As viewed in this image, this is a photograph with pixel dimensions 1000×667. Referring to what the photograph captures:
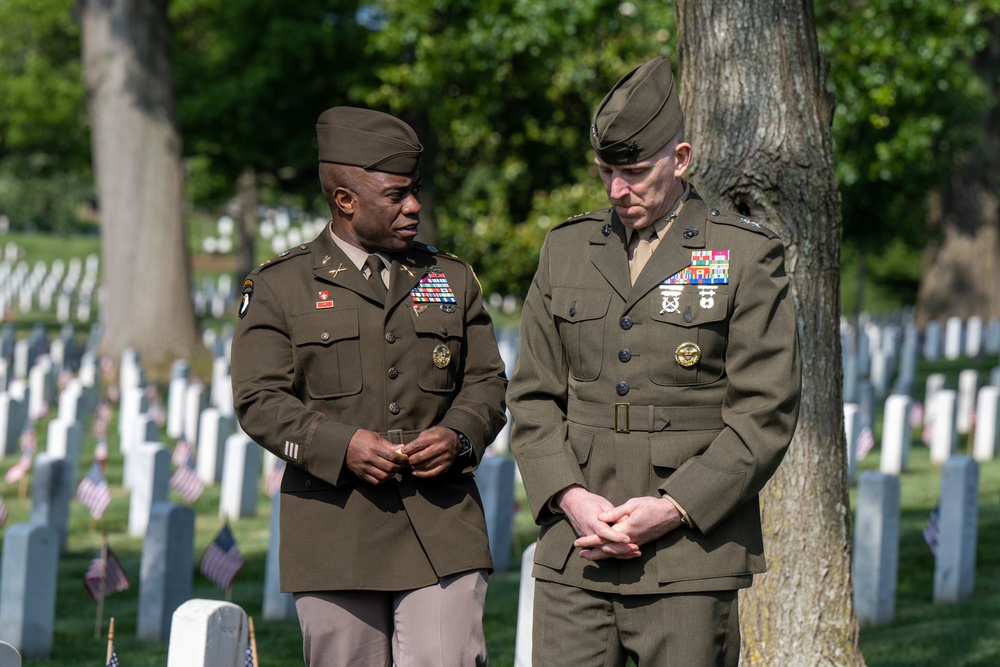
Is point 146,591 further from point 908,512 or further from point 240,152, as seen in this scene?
point 240,152

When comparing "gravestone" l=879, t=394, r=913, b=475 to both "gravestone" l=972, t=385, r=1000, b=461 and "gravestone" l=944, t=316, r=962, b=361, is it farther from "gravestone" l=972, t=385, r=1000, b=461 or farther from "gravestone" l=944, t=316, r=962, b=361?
"gravestone" l=944, t=316, r=962, b=361

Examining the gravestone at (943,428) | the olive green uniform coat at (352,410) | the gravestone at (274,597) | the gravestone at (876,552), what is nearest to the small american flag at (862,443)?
the gravestone at (943,428)

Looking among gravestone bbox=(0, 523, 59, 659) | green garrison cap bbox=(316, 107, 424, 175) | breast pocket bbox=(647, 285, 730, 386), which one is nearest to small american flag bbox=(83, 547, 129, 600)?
gravestone bbox=(0, 523, 59, 659)

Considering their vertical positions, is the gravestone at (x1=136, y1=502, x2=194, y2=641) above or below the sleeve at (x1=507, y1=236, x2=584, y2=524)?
below

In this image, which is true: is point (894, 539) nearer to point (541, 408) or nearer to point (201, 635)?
point (541, 408)

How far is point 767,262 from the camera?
337 centimetres

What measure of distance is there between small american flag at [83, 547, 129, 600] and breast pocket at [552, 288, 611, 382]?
3295 mm

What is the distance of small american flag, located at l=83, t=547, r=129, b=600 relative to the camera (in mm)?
6051

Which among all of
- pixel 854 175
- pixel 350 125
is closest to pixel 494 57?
pixel 854 175

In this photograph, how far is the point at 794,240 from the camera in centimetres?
Answer: 503

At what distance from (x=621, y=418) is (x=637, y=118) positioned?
737 mm

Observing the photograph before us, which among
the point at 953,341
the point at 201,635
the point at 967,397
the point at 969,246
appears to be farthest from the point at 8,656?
the point at 969,246

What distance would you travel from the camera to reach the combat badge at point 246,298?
3.83 meters

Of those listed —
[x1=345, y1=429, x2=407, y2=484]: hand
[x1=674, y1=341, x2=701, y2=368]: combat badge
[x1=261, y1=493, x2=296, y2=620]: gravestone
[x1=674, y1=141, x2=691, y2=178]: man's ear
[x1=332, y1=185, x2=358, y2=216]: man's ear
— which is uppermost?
[x1=674, y1=141, x2=691, y2=178]: man's ear
